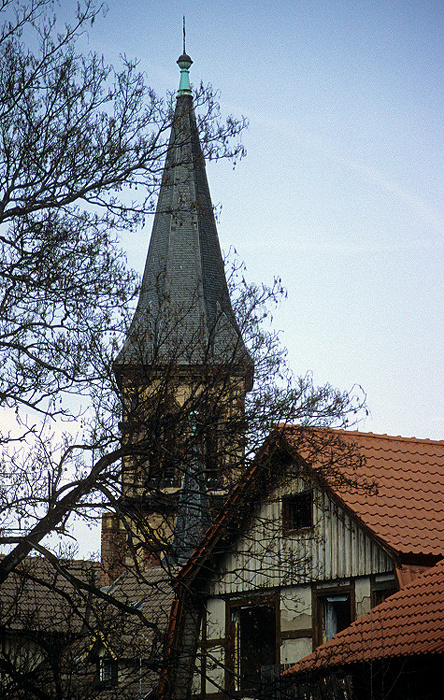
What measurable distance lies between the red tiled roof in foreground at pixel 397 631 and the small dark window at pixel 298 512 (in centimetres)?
353

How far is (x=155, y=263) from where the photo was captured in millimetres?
41750

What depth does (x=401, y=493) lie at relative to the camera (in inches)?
653

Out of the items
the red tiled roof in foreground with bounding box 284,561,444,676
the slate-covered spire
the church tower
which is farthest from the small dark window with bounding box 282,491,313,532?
the church tower

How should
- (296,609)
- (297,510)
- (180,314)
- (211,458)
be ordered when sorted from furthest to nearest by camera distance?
(297,510) → (296,609) → (180,314) → (211,458)

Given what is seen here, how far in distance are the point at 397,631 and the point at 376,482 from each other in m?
3.51

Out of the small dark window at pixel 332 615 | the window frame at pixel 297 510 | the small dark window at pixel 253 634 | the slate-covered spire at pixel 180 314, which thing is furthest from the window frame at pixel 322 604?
the slate-covered spire at pixel 180 314

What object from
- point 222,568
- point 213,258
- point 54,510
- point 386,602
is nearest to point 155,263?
point 213,258

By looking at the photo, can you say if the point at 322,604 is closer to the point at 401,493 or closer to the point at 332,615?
the point at 332,615

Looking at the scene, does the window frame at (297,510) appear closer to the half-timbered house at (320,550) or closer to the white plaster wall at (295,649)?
the half-timbered house at (320,550)

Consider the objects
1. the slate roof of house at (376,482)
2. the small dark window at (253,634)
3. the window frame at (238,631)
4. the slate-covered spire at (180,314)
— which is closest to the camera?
the slate-covered spire at (180,314)

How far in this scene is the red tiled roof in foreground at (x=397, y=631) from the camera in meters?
11.9

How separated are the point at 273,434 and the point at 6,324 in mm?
3239

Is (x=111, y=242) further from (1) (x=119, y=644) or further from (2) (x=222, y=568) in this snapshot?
(2) (x=222, y=568)

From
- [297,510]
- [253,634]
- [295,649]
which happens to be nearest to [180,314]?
[297,510]
